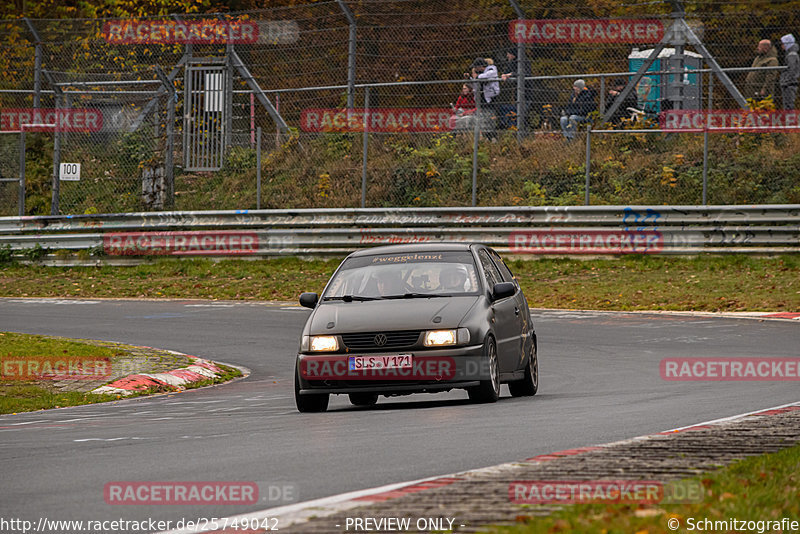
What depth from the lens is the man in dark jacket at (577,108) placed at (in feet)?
93.7

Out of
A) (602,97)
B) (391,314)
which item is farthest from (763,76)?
(391,314)

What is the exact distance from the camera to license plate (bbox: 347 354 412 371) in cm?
1136

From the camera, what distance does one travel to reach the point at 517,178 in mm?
29359

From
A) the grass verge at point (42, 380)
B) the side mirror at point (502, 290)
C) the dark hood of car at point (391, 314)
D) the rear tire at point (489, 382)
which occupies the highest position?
the side mirror at point (502, 290)

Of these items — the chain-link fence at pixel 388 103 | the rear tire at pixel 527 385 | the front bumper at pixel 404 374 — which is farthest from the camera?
the chain-link fence at pixel 388 103

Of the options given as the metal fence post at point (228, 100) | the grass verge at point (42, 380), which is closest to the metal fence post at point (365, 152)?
the metal fence post at point (228, 100)

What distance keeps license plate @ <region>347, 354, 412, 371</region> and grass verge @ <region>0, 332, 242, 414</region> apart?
3.48 metres

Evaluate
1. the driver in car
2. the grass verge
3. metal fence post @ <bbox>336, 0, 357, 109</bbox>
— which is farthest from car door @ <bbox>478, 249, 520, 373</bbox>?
metal fence post @ <bbox>336, 0, 357, 109</bbox>

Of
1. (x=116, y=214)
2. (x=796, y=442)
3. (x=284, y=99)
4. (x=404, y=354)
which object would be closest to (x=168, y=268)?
(x=116, y=214)

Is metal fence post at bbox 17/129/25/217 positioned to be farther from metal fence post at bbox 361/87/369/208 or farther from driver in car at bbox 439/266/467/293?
driver in car at bbox 439/266/467/293

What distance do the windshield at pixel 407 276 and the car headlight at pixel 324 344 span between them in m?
0.75

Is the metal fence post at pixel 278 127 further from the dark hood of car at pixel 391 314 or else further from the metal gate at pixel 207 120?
the dark hood of car at pixel 391 314

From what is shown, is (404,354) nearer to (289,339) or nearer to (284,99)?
(289,339)

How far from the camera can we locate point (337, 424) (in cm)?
1048
